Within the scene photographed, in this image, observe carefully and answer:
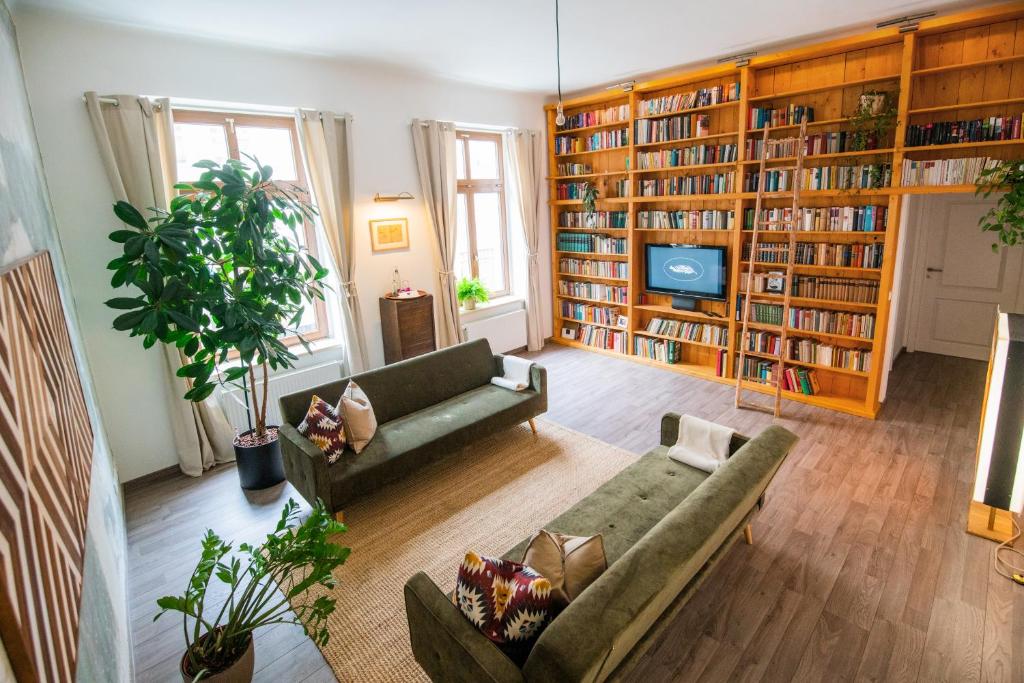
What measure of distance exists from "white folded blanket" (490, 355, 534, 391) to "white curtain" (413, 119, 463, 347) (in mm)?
1326

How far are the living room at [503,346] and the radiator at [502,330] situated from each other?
0.05 meters

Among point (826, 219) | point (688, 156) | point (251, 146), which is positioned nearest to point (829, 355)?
point (826, 219)

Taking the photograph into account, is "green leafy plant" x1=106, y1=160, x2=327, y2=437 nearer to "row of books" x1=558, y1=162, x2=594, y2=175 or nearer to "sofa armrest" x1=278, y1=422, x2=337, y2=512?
"sofa armrest" x1=278, y1=422, x2=337, y2=512

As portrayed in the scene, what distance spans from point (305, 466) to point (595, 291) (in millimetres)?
4370

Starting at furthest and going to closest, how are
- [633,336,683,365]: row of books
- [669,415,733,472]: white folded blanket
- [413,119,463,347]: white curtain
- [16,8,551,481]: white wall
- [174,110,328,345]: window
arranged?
[633,336,683,365]: row of books → [413,119,463,347]: white curtain → [174,110,328,345]: window → [16,8,551,481]: white wall → [669,415,733,472]: white folded blanket

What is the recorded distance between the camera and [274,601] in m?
2.78

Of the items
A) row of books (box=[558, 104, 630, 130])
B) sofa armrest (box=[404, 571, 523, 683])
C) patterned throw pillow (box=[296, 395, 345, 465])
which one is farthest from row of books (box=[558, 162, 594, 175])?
sofa armrest (box=[404, 571, 523, 683])

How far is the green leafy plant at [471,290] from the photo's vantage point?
19.3 ft

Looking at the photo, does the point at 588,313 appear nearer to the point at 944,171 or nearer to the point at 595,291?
the point at 595,291

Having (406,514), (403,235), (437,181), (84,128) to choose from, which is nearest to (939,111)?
(437,181)

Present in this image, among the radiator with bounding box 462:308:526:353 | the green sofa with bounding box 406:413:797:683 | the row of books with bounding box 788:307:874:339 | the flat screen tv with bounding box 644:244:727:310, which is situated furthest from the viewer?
the radiator with bounding box 462:308:526:353

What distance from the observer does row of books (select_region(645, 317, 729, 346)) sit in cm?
547

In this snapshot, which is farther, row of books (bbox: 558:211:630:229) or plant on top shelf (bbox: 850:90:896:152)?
row of books (bbox: 558:211:630:229)

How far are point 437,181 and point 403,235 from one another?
2.22 feet
